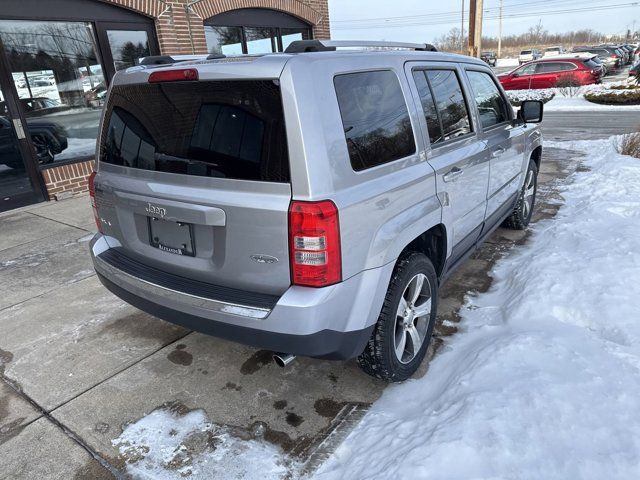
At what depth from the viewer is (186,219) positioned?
89.2 inches

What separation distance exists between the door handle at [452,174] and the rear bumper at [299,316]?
2.76 ft

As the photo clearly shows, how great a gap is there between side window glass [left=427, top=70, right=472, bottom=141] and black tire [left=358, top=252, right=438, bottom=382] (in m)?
0.93

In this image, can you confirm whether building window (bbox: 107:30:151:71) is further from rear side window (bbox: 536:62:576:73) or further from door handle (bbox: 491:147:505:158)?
rear side window (bbox: 536:62:576:73)

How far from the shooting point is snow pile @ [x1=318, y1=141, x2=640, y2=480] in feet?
6.45

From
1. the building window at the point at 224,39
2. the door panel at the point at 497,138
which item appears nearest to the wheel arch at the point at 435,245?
the door panel at the point at 497,138

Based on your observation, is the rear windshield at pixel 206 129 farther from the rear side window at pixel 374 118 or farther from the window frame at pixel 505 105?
the window frame at pixel 505 105

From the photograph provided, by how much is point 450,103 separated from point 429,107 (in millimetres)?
396

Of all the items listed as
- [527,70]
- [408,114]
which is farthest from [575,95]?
[408,114]

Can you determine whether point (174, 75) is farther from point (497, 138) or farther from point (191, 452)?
point (497, 138)

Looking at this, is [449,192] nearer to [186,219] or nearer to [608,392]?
[608,392]

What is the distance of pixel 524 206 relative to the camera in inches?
198

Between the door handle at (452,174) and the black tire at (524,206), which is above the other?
the door handle at (452,174)

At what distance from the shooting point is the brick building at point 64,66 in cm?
648

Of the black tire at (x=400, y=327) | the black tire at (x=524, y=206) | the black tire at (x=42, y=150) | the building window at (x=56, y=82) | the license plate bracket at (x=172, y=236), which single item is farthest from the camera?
the black tire at (x=42, y=150)
